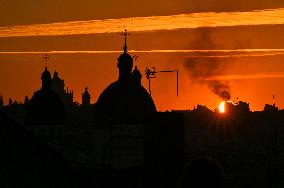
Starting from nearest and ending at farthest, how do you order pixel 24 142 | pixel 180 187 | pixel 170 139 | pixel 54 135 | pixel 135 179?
pixel 180 187
pixel 24 142
pixel 170 139
pixel 135 179
pixel 54 135

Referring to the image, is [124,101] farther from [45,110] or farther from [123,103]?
[45,110]

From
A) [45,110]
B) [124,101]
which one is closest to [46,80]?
[45,110]

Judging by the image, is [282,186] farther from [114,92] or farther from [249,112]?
[249,112]

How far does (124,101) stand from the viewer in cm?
8238

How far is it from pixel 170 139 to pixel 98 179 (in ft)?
12.3

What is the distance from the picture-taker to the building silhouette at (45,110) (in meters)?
84.8

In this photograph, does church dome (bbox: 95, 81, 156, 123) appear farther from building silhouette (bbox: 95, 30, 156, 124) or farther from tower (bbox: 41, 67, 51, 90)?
tower (bbox: 41, 67, 51, 90)

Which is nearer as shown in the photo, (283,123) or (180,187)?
(180,187)

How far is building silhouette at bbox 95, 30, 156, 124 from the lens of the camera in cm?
8069

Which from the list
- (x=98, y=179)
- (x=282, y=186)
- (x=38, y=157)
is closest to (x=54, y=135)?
(x=282, y=186)

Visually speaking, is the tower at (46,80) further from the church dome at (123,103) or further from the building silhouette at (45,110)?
the church dome at (123,103)

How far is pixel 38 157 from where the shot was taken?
19344 mm

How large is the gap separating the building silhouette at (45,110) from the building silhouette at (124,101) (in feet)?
12.7

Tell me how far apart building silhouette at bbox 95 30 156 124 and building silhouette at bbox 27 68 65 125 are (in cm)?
Result: 387
